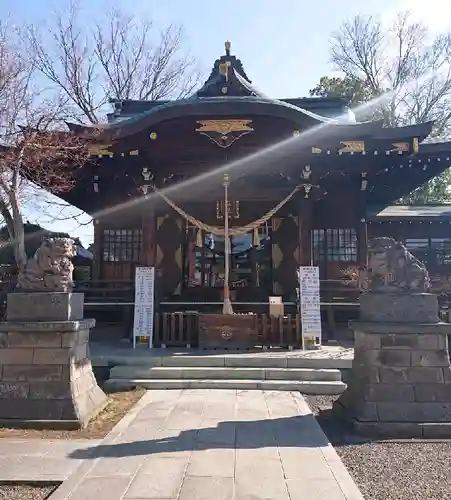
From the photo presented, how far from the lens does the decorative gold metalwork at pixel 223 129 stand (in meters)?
8.89

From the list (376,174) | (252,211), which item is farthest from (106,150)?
(376,174)

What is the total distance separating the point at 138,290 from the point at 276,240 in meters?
4.05

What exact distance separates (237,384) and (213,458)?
2.79 metres

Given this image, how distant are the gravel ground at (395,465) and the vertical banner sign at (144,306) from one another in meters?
4.54

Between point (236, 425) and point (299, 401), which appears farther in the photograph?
point (299, 401)

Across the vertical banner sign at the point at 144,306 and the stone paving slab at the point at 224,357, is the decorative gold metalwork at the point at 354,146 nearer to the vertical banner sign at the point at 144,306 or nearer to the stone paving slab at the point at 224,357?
the stone paving slab at the point at 224,357

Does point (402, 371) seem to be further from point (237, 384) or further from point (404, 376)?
point (237, 384)

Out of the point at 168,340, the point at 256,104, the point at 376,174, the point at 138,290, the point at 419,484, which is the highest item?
the point at 256,104

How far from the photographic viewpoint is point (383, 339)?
495cm

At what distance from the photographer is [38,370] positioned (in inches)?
197

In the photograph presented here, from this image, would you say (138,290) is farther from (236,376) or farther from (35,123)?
(35,123)

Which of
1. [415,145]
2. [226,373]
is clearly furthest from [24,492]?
[415,145]

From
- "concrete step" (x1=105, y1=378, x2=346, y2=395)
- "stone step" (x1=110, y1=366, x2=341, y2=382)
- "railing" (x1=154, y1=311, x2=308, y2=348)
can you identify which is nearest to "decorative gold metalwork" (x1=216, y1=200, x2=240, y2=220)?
"railing" (x1=154, y1=311, x2=308, y2=348)

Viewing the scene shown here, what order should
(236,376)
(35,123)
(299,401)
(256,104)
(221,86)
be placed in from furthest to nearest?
(35,123), (221,86), (256,104), (236,376), (299,401)
